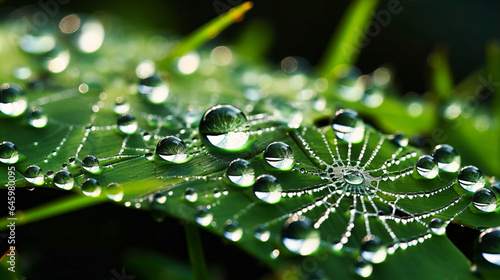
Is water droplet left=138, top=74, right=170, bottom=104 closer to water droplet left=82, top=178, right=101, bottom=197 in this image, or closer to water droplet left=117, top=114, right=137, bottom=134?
water droplet left=117, top=114, right=137, bottom=134

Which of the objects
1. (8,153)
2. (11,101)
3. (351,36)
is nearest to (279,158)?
(8,153)

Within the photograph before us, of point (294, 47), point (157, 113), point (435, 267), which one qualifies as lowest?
point (294, 47)

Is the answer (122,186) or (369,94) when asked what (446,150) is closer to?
(122,186)

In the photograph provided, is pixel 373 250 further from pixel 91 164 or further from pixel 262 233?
pixel 91 164

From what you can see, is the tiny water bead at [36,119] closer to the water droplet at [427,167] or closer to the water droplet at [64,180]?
the water droplet at [64,180]

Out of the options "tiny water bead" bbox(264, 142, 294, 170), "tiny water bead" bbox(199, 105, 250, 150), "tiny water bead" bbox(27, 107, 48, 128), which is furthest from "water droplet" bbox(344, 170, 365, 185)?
"tiny water bead" bbox(27, 107, 48, 128)

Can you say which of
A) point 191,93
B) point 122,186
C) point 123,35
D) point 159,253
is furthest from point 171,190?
point 123,35

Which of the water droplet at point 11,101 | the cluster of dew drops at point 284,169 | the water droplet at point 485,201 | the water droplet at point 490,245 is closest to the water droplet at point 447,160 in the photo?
the cluster of dew drops at point 284,169
